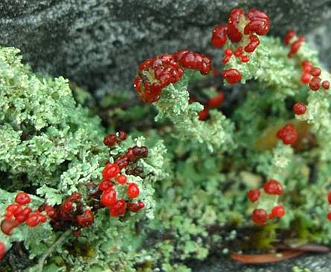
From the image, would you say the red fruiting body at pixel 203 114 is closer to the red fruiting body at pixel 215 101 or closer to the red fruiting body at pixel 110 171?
the red fruiting body at pixel 215 101

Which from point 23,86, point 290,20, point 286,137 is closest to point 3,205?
point 23,86

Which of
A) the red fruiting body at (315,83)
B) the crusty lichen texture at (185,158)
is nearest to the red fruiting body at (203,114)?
the crusty lichen texture at (185,158)

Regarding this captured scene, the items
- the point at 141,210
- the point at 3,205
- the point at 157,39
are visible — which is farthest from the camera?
the point at 157,39

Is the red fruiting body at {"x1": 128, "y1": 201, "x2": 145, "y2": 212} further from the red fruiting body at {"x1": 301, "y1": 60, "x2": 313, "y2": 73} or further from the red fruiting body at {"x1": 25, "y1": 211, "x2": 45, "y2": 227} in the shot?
the red fruiting body at {"x1": 301, "y1": 60, "x2": 313, "y2": 73}

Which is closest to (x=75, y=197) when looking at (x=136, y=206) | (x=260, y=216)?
(x=136, y=206)

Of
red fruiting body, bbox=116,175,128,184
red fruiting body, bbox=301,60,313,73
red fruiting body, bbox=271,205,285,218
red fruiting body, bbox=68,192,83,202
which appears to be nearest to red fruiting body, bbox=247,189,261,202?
red fruiting body, bbox=271,205,285,218

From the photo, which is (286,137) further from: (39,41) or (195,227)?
(39,41)

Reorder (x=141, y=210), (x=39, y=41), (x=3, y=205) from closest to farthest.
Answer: (x=3, y=205) → (x=141, y=210) → (x=39, y=41)
